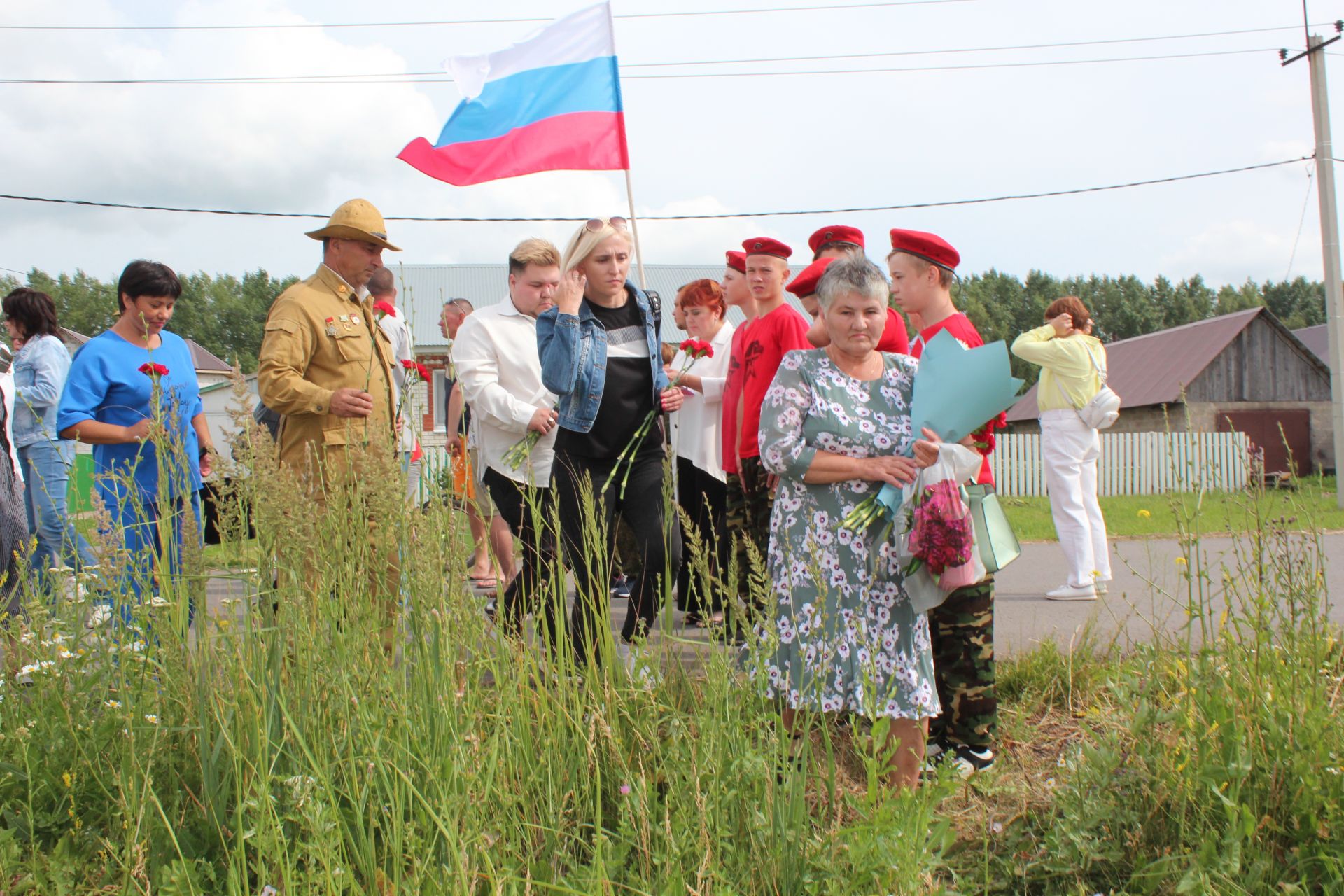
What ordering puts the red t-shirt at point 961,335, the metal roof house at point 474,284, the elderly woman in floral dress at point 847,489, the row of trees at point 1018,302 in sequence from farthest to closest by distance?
1. the row of trees at point 1018,302
2. the metal roof house at point 474,284
3. the red t-shirt at point 961,335
4. the elderly woman in floral dress at point 847,489

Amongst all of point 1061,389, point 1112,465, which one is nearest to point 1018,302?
point 1112,465

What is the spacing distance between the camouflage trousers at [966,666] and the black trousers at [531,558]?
135cm

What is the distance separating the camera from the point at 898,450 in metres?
3.28

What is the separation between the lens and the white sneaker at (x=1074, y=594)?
6.81 meters

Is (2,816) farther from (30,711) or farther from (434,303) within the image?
(434,303)

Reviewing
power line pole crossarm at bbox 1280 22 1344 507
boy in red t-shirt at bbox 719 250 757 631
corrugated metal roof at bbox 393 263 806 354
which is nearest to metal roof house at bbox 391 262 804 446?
corrugated metal roof at bbox 393 263 806 354

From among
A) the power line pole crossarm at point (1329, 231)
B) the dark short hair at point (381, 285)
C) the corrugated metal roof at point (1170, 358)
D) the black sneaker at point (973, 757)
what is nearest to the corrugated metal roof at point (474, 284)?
the corrugated metal roof at point (1170, 358)

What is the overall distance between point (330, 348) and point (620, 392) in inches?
45.8

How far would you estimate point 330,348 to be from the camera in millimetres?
4027

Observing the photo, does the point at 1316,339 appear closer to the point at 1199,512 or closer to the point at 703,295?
the point at 703,295

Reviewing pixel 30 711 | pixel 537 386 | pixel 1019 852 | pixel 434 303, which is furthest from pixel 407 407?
pixel 434 303

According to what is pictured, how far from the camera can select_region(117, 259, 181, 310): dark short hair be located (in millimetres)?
4520

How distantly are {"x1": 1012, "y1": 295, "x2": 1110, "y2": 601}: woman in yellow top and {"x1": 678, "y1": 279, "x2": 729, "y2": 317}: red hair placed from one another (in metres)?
1.98

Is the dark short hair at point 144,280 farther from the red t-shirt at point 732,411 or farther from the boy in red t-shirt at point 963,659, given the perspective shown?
the boy in red t-shirt at point 963,659
